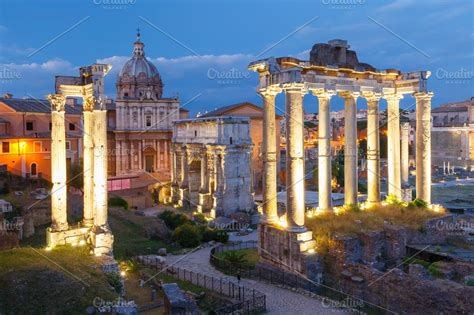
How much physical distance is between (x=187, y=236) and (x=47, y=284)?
13.1 metres

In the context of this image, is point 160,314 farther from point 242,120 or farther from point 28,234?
point 242,120

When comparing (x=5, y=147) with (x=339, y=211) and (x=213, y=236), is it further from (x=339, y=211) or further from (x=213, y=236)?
(x=339, y=211)

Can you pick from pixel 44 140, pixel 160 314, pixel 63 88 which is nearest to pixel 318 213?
pixel 160 314

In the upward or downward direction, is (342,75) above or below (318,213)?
above

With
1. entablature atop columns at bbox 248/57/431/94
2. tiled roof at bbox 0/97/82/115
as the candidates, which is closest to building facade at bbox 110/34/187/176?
tiled roof at bbox 0/97/82/115

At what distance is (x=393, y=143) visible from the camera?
22.8 meters

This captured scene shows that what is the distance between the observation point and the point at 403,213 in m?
20.7

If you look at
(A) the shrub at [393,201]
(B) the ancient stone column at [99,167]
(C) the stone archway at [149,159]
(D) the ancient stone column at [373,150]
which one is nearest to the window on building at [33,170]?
(C) the stone archway at [149,159]

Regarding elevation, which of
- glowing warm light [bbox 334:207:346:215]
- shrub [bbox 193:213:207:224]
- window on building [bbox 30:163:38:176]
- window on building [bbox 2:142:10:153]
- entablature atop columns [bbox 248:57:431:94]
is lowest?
shrub [bbox 193:213:207:224]

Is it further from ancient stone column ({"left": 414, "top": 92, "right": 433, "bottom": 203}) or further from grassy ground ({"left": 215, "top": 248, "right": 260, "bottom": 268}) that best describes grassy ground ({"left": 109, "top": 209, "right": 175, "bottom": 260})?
ancient stone column ({"left": 414, "top": 92, "right": 433, "bottom": 203})

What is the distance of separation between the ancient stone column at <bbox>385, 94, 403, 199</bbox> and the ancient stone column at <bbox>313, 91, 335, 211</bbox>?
4424 millimetres

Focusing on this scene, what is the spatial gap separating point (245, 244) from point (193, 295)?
34.6 feet

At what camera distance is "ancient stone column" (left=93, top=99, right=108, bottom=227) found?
57.4 ft

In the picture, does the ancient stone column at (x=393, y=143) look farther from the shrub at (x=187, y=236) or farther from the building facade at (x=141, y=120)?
the building facade at (x=141, y=120)
